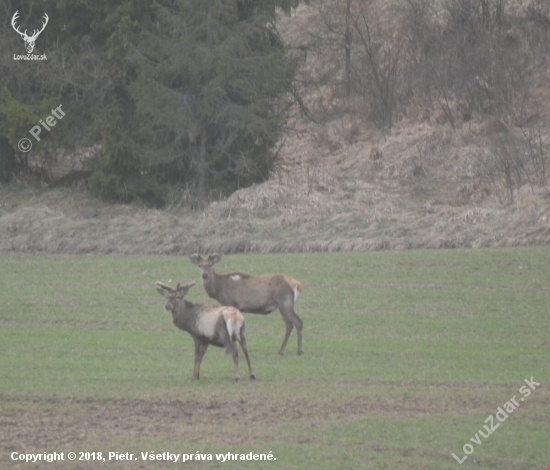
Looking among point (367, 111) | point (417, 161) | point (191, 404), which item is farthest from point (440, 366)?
point (367, 111)

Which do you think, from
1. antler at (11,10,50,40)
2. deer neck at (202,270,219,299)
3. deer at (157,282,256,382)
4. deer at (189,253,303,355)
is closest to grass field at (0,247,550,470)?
deer at (157,282,256,382)

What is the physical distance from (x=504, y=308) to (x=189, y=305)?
25.8 ft

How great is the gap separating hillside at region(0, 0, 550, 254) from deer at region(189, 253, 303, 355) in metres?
11.6

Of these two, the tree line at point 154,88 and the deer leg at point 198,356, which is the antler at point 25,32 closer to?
the tree line at point 154,88

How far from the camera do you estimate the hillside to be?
26.9m

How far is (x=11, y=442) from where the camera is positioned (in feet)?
32.1

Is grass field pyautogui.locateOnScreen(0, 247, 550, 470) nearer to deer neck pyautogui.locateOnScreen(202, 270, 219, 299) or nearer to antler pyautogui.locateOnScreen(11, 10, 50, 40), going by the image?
deer neck pyautogui.locateOnScreen(202, 270, 219, 299)

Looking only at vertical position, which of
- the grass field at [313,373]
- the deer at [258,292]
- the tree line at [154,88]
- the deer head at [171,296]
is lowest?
the grass field at [313,373]

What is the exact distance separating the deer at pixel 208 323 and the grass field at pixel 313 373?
46 centimetres

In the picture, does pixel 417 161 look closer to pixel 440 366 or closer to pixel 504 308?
pixel 504 308

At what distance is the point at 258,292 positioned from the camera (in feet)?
48.8

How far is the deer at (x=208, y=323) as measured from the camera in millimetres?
12188

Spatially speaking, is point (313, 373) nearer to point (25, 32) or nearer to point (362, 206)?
point (362, 206)

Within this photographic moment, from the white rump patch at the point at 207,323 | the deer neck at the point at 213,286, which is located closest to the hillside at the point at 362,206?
the deer neck at the point at 213,286
